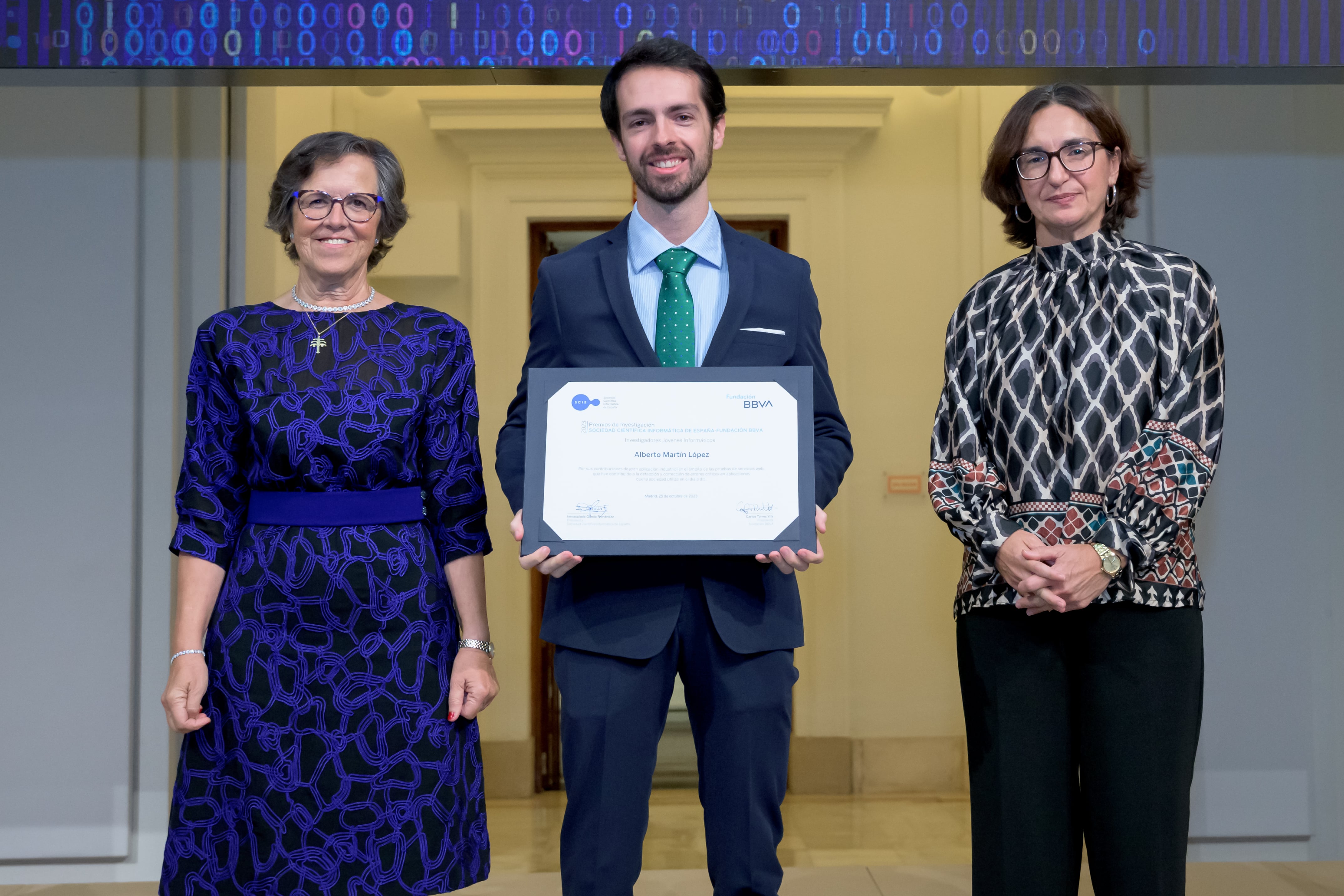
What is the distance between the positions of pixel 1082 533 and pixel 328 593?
1.21m

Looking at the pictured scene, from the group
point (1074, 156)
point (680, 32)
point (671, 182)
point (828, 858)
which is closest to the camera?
point (671, 182)

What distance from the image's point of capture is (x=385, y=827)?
1.70 meters

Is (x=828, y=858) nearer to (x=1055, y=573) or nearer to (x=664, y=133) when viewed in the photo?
(x=1055, y=573)

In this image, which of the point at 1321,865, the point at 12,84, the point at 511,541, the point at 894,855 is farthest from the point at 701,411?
the point at 511,541

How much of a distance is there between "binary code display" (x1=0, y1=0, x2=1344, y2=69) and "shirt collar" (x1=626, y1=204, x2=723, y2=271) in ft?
2.99

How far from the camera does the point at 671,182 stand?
1758 millimetres

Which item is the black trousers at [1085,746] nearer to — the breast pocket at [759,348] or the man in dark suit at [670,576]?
the man in dark suit at [670,576]

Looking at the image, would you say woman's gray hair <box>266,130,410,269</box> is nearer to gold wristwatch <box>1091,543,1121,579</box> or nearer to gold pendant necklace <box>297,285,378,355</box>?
gold pendant necklace <box>297,285,378,355</box>

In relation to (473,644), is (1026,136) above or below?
above

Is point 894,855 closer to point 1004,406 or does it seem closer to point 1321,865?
point 1321,865

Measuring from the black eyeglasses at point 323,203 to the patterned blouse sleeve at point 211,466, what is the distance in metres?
0.26

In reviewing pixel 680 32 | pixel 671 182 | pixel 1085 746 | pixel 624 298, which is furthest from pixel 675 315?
pixel 680 32

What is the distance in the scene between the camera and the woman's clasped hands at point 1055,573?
1.66 meters

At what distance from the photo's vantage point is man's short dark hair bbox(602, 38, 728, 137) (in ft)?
5.83
